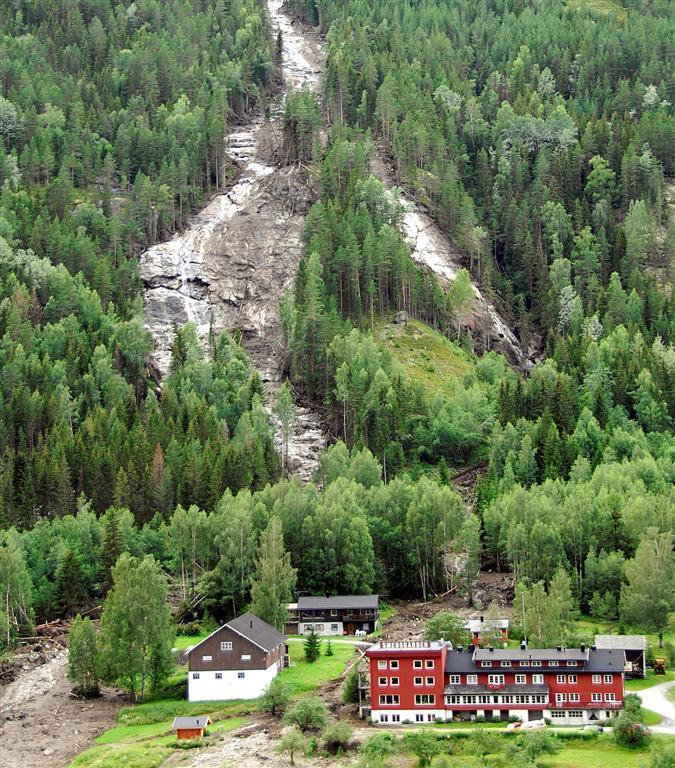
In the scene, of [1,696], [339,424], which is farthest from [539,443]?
[1,696]

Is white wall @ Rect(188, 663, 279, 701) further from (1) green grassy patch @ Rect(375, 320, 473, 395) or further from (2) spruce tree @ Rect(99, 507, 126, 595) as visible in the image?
(1) green grassy patch @ Rect(375, 320, 473, 395)

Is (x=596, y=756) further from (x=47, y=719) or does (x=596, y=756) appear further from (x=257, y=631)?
(x=47, y=719)

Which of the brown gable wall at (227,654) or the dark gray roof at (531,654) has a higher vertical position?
the dark gray roof at (531,654)

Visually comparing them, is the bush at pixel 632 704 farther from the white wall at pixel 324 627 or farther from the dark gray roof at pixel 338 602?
the white wall at pixel 324 627

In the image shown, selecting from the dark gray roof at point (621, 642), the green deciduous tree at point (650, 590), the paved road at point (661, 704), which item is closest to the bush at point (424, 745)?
the paved road at point (661, 704)

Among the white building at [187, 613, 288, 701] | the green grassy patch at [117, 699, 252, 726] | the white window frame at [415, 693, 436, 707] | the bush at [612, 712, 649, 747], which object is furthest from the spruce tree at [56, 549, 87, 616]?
the bush at [612, 712, 649, 747]

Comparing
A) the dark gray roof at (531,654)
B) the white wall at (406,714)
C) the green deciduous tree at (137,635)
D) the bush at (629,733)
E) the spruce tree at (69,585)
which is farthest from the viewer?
the spruce tree at (69,585)

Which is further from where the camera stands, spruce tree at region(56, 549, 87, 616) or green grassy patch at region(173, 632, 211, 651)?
spruce tree at region(56, 549, 87, 616)
